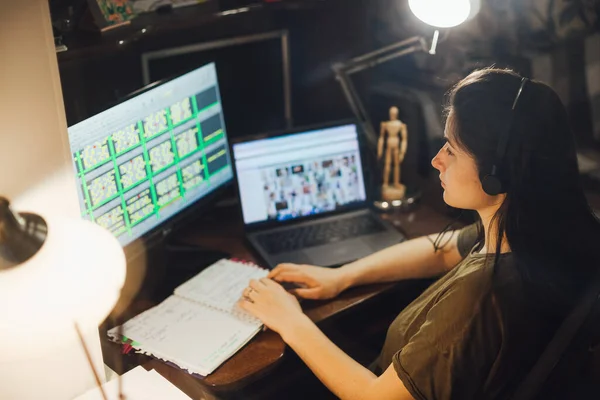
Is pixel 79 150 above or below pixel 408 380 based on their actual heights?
above

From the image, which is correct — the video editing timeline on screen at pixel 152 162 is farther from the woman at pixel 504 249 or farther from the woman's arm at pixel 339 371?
the woman at pixel 504 249

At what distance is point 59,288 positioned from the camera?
779 millimetres

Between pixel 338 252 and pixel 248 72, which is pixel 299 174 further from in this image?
pixel 248 72

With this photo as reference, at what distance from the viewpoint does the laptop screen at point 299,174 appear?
176 cm

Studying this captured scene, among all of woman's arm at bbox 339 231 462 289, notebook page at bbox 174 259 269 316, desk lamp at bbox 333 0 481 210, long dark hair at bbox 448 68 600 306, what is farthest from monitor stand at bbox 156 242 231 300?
long dark hair at bbox 448 68 600 306

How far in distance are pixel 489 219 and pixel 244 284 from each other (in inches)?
23.5

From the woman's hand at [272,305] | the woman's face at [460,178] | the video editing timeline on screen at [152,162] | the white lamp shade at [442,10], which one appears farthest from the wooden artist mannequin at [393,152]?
the woman's face at [460,178]

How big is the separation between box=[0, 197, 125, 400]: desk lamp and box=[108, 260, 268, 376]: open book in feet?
1.64

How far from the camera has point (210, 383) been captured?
4.11 ft

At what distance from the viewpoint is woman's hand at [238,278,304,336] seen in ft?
4.52

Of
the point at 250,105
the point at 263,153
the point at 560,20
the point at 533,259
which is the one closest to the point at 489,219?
the point at 533,259

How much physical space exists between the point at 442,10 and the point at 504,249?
704 mm

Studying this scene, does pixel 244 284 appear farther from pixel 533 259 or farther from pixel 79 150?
pixel 533 259

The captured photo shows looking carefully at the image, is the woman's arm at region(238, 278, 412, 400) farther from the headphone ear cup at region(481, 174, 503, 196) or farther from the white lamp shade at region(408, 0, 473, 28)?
the white lamp shade at region(408, 0, 473, 28)
